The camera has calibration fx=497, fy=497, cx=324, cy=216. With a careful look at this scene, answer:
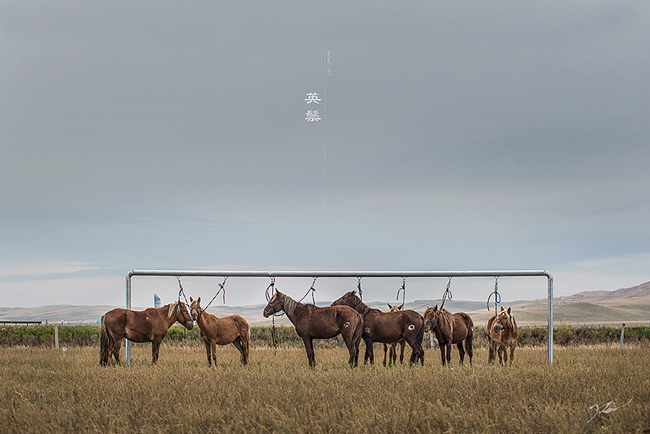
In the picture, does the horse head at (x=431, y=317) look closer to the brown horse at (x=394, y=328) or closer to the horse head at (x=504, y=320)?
the brown horse at (x=394, y=328)

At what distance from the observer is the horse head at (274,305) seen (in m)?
13.3

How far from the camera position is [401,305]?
14727 millimetres

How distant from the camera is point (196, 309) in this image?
45.2 feet

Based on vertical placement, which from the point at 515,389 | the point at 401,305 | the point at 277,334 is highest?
the point at 401,305

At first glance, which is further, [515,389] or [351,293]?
[351,293]

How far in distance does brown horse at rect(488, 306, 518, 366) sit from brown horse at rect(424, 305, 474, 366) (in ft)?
2.34

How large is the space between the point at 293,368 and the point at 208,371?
209cm


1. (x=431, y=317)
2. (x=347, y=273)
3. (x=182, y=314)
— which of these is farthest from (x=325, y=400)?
(x=182, y=314)

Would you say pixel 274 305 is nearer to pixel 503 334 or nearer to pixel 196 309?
pixel 196 309

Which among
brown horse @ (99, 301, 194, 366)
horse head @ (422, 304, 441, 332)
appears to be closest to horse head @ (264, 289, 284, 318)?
brown horse @ (99, 301, 194, 366)

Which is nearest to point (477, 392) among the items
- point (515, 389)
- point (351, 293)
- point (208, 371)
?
point (515, 389)

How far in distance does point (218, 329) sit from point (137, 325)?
237cm

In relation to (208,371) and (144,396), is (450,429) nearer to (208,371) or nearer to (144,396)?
(144,396)

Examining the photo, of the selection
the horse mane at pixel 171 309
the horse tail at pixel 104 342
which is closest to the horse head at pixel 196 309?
the horse mane at pixel 171 309
